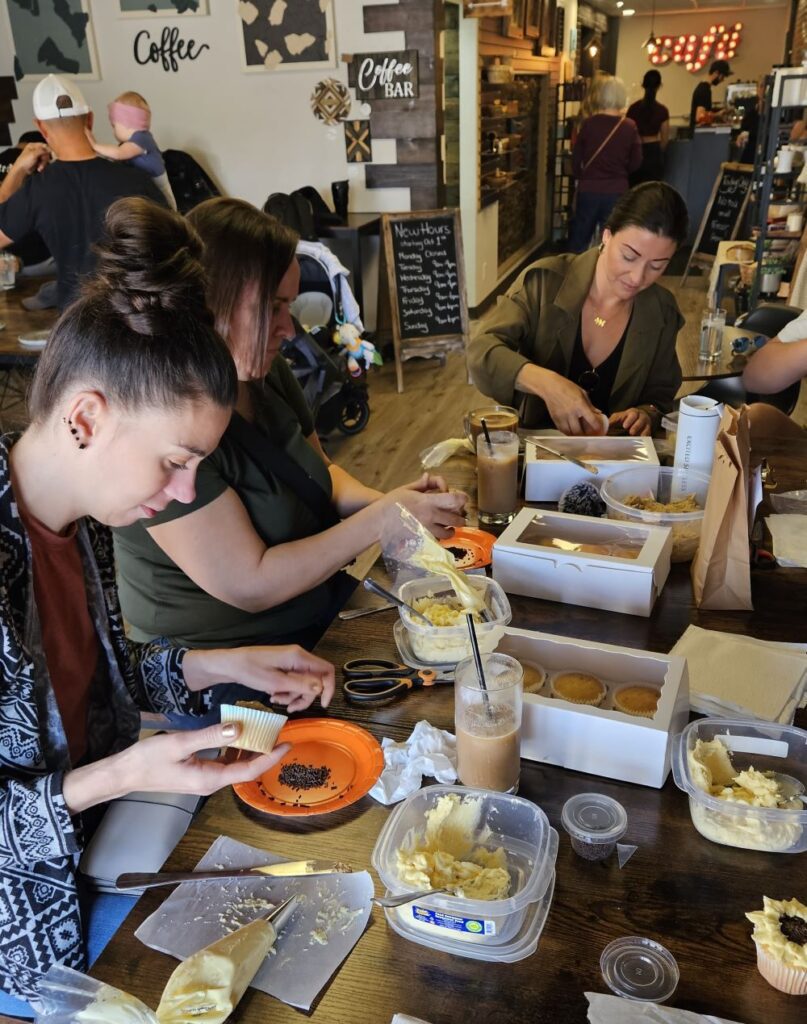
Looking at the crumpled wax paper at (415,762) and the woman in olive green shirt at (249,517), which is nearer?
the crumpled wax paper at (415,762)

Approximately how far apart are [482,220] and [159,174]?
287cm

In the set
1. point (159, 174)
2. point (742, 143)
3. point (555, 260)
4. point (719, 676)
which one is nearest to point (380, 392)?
point (159, 174)

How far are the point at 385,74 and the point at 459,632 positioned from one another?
480 centimetres

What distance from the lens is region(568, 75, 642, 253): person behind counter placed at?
286 inches

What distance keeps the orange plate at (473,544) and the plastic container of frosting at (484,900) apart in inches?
25.7

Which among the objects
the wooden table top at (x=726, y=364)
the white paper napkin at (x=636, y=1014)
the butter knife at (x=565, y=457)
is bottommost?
the wooden table top at (x=726, y=364)

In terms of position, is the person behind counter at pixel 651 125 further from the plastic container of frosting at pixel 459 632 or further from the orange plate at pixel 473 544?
the plastic container of frosting at pixel 459 632

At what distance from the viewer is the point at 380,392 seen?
5.45 meters

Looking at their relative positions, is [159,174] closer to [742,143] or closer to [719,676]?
[719,676]

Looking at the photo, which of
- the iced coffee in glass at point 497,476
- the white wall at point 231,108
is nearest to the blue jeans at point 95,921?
the iced coffee in glass at point 497,476

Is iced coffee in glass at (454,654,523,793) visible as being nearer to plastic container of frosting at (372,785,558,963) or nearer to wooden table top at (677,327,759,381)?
plastic container of frosting at (372,785,558,963)

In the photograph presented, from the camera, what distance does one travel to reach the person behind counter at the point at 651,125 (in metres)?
8.70

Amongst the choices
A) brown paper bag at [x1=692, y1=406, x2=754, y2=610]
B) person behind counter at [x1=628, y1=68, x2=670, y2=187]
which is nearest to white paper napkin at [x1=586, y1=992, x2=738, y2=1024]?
brown paper bag at [x1=692, y1=406, x2=754, y2=610]

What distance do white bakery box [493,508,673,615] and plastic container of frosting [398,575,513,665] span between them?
98mm
